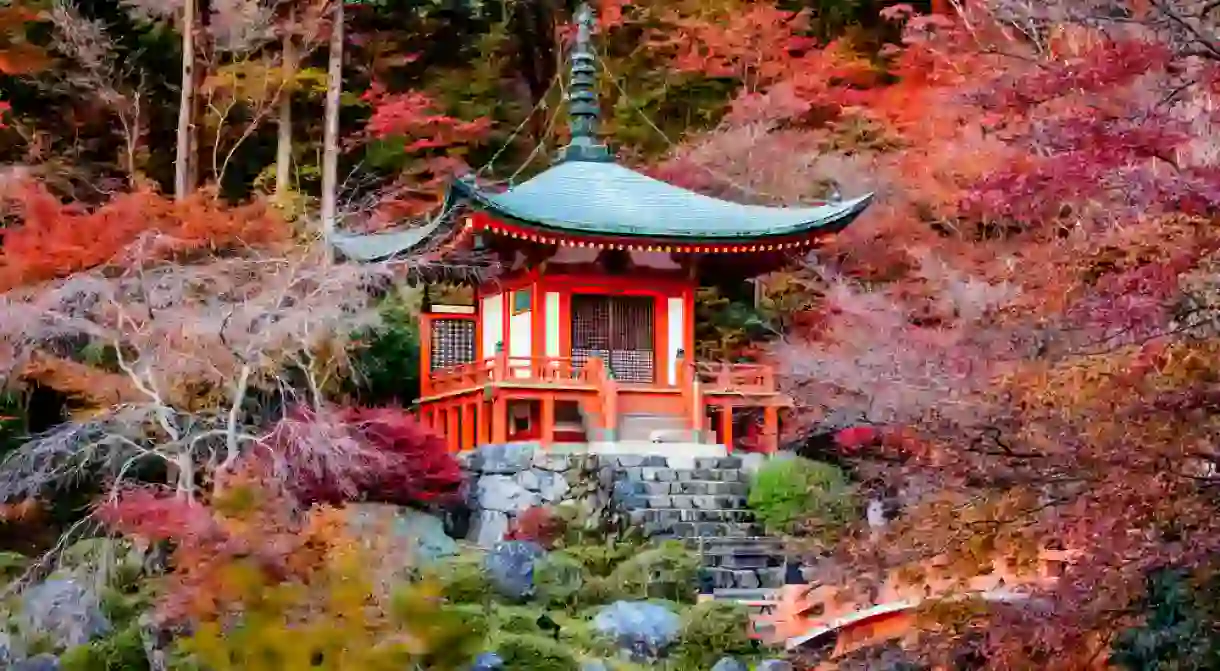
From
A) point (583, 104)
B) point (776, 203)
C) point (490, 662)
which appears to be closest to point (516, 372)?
point (583, 104)

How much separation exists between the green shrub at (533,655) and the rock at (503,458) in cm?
431

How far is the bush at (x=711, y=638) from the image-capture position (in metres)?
10.2

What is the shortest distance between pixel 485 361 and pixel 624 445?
1.71m

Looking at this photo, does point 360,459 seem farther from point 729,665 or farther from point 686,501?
point 729,665

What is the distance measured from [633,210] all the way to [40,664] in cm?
783

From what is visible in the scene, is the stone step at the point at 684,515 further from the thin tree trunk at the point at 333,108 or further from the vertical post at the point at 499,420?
the thin tree trunk at the point at 333,108

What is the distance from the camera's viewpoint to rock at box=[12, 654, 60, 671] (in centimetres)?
951

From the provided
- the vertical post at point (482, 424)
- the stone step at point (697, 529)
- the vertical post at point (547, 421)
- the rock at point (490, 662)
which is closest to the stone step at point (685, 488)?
the stone step at point (697, 529)

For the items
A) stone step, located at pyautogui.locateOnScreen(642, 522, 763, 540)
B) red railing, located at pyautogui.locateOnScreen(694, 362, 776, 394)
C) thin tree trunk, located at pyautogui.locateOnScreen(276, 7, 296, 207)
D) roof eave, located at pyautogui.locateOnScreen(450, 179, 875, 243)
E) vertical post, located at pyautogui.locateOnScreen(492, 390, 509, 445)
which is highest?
thin tree trunk, located at pyautogui.locateOnScreen(276, 7, 296, 207)

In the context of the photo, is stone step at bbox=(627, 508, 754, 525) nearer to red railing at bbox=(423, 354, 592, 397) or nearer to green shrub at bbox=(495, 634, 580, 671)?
red railing at bbox=(423, 354, 592, 397)

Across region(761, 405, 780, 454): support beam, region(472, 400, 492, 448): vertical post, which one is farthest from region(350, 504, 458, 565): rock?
region(761, 405, 780, 454): support beam

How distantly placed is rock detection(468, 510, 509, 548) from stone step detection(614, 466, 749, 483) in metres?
1.23

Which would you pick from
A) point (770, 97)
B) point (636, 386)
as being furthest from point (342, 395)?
point (770, 97)

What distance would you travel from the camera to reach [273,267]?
12.8m
